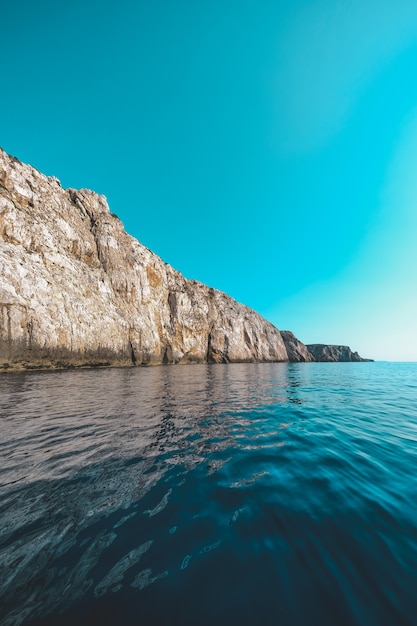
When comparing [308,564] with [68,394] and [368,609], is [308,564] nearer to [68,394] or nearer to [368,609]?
[368,609]

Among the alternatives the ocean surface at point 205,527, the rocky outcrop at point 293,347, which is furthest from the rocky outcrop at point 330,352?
the ocean surface at point 205,527

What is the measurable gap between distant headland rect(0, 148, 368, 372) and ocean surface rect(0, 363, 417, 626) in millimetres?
23020

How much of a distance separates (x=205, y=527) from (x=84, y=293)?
3675 centimetres

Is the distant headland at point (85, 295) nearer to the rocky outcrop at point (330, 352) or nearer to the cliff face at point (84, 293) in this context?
the cliff face at point (84, 293)

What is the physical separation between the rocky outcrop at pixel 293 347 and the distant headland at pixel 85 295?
90.7ft

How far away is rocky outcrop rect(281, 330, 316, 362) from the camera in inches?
3359

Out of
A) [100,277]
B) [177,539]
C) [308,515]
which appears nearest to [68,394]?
[177,539]

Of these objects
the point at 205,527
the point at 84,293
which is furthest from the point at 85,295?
the point at 205,527

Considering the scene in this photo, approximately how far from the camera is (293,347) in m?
85.2

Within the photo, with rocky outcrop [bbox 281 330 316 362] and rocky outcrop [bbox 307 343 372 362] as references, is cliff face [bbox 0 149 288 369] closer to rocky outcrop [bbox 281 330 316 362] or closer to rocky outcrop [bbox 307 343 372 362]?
rocky outcrop [bbox 281 330 316 362]

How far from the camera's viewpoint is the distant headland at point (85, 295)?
2578 cm

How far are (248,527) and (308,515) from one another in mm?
948

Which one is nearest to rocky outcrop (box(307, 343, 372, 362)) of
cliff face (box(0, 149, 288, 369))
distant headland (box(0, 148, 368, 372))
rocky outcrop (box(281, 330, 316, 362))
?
rocky outcrop (box(281, 330, 316, 362))

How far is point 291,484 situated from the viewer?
14.1ft
